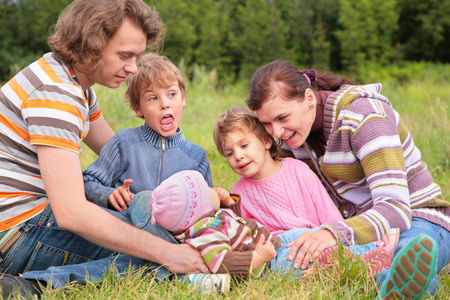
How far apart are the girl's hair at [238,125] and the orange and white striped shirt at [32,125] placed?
93cm

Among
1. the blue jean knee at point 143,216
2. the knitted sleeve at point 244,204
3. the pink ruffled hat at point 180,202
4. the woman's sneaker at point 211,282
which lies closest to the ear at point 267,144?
the knitted sleeve at point 244,204

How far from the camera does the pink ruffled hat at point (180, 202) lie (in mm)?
2432

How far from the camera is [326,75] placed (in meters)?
3.32

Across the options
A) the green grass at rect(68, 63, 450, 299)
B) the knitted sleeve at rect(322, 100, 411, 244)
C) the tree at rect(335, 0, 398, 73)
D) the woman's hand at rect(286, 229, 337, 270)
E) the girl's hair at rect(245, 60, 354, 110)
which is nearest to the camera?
the green grass at rect(68, 63, 450, 299)

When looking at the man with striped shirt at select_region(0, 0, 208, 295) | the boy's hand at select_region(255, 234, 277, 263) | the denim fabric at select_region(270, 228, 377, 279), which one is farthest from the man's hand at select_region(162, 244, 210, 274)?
the denim fabric at select_region(270, 228, 377, 279)

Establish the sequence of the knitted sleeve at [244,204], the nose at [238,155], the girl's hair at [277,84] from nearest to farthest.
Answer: the girl's hair at [277,84], the nose at [238,155], the knitted sleeve at [244,204]

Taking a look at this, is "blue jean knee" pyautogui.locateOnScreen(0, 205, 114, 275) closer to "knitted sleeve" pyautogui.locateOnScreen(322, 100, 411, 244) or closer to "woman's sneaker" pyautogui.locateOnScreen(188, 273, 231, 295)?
"woman's sneaker" pyautogui.locateOnScreen(188, 273, 231, 295)

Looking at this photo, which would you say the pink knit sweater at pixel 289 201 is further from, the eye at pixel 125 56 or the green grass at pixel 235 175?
the eye at pixel 125 56

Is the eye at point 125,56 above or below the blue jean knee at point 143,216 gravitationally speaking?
above

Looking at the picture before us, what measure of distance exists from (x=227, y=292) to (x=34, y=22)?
14.5m

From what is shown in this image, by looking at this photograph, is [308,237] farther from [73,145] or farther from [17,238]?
[17,238]

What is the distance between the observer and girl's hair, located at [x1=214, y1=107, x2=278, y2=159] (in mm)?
3156

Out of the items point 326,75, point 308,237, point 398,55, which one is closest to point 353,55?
point 398,55

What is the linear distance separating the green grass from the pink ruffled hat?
0.30 metres
